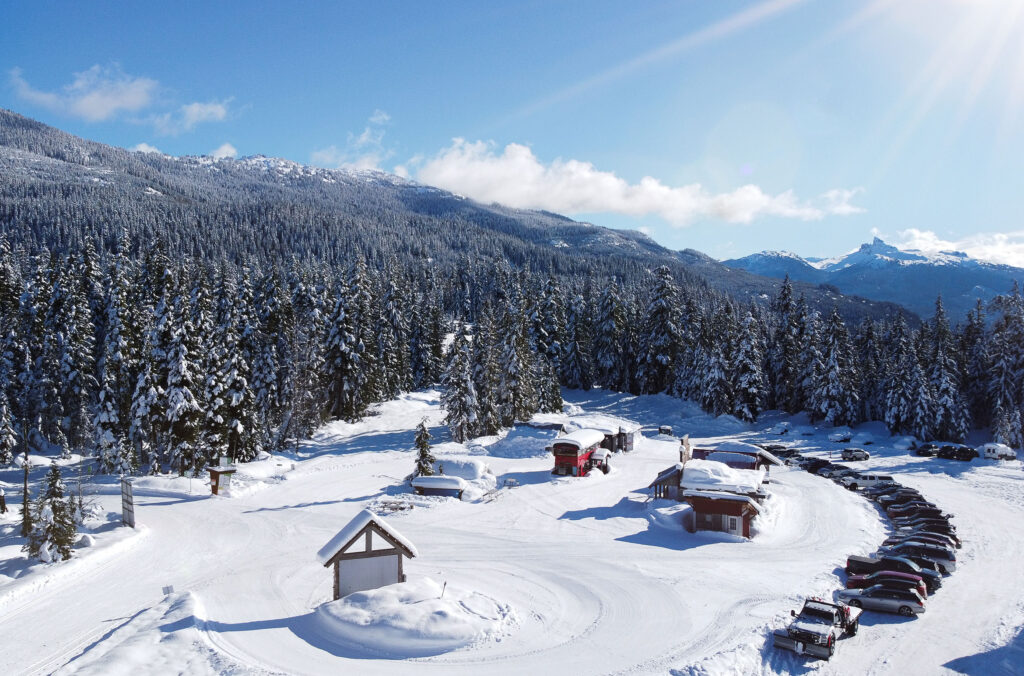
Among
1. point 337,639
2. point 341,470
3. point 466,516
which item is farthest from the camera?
point 341,470

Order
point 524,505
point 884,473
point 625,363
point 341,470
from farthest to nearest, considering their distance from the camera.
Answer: point 625,363, point 884,473, point 341,470, point 524,505

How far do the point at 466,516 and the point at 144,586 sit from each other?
15.4 meters

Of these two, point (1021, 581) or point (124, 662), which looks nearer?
point (124, 662)

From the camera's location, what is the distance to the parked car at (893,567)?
2339 centimetres

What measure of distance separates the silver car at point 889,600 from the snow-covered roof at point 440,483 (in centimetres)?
2150

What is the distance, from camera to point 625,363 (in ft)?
278

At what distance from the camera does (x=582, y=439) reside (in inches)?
1789

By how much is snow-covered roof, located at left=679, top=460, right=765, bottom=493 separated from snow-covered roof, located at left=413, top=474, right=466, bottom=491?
12879mm

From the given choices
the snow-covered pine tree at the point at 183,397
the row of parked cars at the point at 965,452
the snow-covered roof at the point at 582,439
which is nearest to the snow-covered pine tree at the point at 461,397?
the snow-covered roof at the point at 582,439

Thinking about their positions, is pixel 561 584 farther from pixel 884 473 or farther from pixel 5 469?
pixel 5 469

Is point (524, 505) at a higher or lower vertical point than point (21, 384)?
lower

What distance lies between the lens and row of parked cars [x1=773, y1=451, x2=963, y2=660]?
17562 mm

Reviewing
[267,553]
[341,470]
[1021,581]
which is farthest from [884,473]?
[267,553]

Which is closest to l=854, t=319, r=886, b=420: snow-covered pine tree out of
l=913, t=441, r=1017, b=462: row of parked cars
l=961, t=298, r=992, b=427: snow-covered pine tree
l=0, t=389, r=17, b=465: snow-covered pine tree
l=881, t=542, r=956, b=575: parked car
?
l=961, t=298, r=992, b=427: snow-covered pine tree
